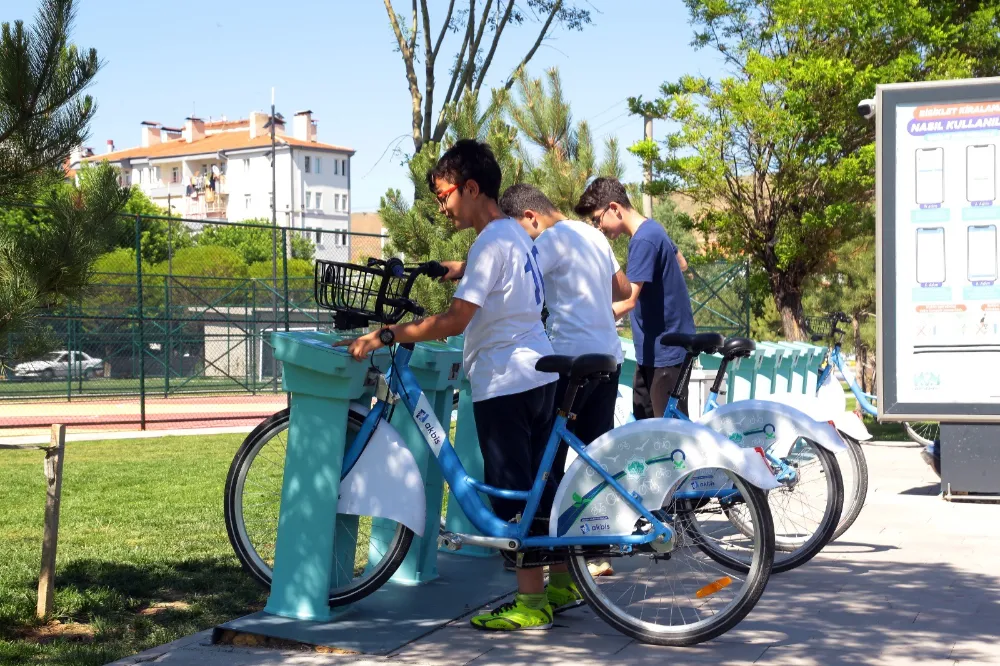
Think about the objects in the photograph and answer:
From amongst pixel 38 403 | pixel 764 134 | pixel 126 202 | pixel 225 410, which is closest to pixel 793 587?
pixel 126 202

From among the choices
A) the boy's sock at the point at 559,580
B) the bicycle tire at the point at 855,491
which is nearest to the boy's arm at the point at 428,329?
the boy's sock at the point at 559,580

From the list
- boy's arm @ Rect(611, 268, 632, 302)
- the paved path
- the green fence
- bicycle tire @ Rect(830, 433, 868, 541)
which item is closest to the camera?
the paved path

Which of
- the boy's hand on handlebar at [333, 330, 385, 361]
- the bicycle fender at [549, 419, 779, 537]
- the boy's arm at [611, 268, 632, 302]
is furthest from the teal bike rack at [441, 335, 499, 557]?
the bicycle fender at [549, 419, 779, 537]

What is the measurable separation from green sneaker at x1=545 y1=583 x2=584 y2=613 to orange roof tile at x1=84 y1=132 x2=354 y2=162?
104611 millimetres

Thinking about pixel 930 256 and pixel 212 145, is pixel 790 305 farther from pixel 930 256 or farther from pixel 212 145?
pixel 212 145

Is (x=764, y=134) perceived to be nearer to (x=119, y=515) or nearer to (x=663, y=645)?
(x=119, y=515)

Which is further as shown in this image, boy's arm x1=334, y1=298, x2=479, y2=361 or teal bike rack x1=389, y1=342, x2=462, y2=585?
teal bike rack x1=389, y1=342, x2=462, y2=585

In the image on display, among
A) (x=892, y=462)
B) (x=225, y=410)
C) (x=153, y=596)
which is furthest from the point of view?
(x=225, y=410)

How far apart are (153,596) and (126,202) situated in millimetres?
1850

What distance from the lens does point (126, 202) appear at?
4727mm

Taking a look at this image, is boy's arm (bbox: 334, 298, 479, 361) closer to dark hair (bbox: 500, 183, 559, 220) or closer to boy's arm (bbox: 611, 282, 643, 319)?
dark hair (bbox: 500, 183, 559, 220)

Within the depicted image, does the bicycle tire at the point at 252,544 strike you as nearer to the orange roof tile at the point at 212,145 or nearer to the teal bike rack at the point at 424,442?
the teal bike rack at the point at 424,442

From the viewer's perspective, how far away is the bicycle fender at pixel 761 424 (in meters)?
5.85

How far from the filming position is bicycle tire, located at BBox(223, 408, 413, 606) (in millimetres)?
5051
